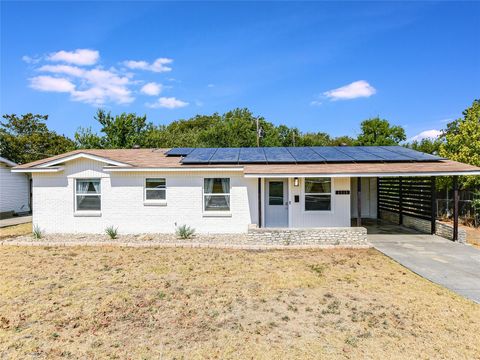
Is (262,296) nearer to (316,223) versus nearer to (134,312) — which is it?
(134,312)

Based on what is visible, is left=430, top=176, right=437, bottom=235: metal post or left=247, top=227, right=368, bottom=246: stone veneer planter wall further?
left=430, top=176, right=437, bottom=235: metal post

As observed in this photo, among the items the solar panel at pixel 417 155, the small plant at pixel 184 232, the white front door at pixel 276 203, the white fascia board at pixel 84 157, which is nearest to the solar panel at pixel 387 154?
the solar panel at pixel 417 155

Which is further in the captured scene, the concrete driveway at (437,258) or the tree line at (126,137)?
the tree line at (126,137)

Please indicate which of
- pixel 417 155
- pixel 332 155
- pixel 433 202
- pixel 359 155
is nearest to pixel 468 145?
pixel 417 155

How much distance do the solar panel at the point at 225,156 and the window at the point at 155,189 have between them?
95.9 inches

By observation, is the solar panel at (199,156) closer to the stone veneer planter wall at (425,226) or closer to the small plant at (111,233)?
the small plant at (111,233)

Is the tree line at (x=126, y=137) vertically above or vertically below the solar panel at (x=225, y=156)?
above

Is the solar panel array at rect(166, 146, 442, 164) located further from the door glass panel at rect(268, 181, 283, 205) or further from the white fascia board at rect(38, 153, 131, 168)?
the white fascia board at rect(38, 153, 131, 168)

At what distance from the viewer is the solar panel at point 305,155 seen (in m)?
12.8

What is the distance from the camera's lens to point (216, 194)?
41.4 feet

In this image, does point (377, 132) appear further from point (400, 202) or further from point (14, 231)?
point (14, 231)

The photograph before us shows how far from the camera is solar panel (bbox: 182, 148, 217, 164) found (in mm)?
12672

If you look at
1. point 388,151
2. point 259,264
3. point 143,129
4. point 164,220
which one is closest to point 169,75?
point 143,129

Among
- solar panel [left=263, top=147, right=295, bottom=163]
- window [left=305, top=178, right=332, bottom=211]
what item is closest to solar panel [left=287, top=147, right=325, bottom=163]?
solar panel [left=263, top=147, right=295, bottom=163]
